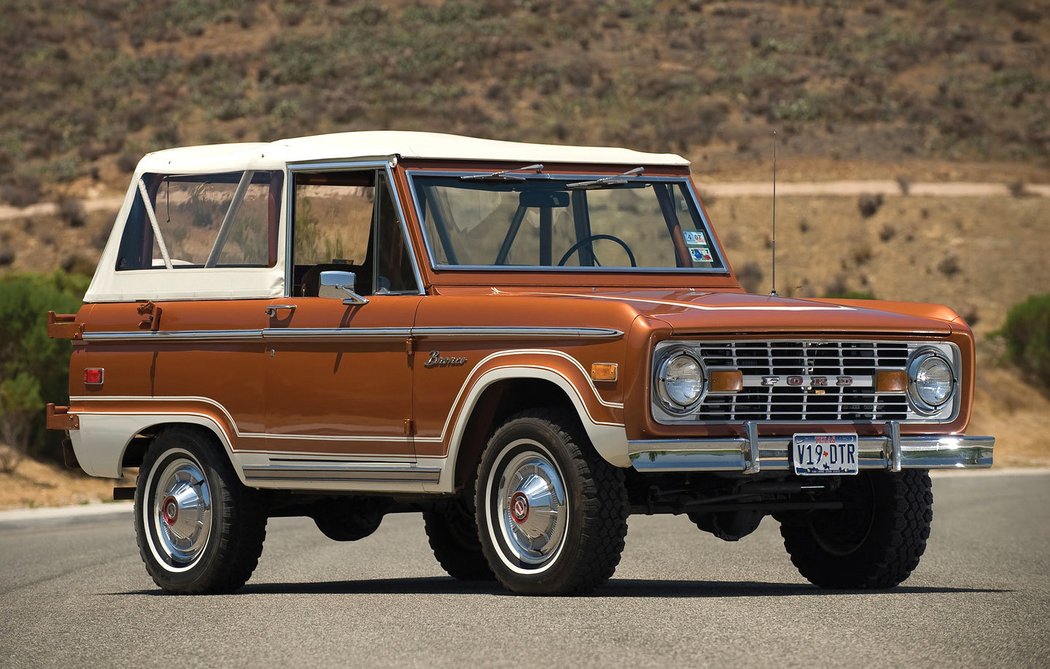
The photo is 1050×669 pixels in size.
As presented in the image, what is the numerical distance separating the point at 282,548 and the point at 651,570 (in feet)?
15.0

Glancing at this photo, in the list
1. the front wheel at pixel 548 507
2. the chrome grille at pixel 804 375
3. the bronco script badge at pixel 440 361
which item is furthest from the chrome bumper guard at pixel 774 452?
the bronco script badge at pixel 440 361

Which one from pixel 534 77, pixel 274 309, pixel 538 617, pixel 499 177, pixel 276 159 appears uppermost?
pixel 534 77

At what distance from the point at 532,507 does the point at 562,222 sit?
2.16 metres

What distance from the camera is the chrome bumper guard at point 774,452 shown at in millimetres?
9328

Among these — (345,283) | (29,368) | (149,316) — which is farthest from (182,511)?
(29,368)

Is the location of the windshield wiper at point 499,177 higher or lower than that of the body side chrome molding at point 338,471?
higher

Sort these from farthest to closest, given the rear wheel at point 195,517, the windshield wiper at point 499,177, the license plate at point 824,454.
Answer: the rear wheel at point 195,517 < the windshield wiper at point 499,177 < the license plate at point 824,454

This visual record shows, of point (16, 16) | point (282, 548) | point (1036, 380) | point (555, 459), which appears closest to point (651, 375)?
point (555, 459)

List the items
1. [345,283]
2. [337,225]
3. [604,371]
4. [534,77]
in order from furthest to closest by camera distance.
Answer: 1. [534,77]
2. [337,225]
3. [345,283]
4. [604,371]

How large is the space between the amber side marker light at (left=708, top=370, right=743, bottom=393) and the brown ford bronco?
0.04ft

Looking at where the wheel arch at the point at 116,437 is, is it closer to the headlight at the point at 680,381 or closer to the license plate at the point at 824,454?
the headlight at the point at 680,381

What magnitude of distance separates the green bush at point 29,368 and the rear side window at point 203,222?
1694 centimetres

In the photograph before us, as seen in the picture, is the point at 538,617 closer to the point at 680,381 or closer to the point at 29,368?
the point at 680,381

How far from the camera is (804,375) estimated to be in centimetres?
988
